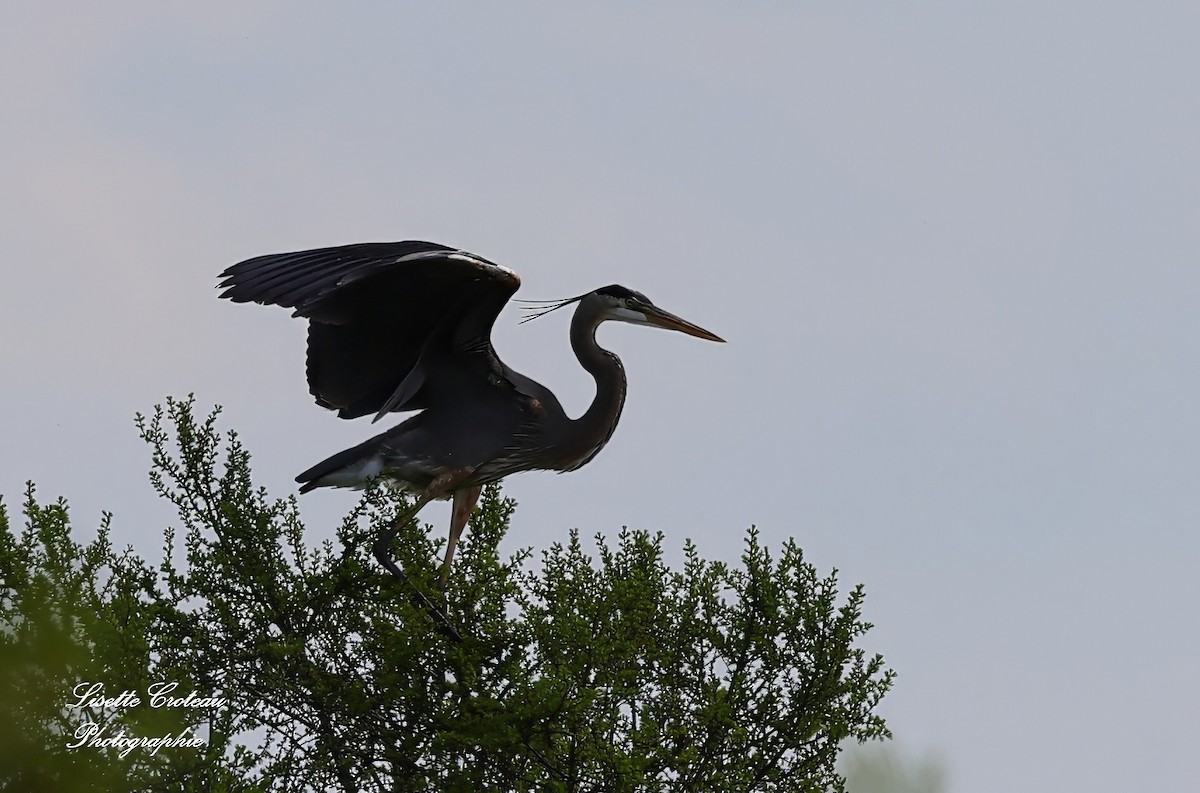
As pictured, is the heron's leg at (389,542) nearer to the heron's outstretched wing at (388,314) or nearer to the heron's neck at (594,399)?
the heron's outstretched wing at (388,314)

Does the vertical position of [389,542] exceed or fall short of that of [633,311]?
it falls short

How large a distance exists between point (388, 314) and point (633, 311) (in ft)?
5.46

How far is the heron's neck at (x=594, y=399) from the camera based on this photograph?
9188 millimetres

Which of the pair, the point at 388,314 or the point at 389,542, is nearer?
the point at 389,542

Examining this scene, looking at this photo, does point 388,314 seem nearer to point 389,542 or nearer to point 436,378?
point 436,378

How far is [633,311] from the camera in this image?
31.3 feet

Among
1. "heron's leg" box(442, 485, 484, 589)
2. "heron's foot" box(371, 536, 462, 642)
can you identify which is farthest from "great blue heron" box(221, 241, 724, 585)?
"heron's foot" box(371, 536, 462, 642)

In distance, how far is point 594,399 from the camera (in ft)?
30.5

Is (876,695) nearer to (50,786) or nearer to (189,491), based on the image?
(189,491)

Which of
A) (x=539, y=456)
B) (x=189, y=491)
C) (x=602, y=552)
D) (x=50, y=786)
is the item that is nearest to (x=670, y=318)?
(x=539, y=456)

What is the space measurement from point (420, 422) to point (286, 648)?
2100mm

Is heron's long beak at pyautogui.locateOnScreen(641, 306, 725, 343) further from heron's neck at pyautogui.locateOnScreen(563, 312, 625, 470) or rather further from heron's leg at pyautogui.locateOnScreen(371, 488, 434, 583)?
heron's leg at pyautogui.locateOnScreen(371, 488, 434, 583)

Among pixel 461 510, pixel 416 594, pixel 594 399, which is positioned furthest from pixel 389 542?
pixel 594 399

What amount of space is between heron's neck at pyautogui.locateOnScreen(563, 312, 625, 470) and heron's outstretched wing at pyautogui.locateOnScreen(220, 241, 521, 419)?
0.52 m
